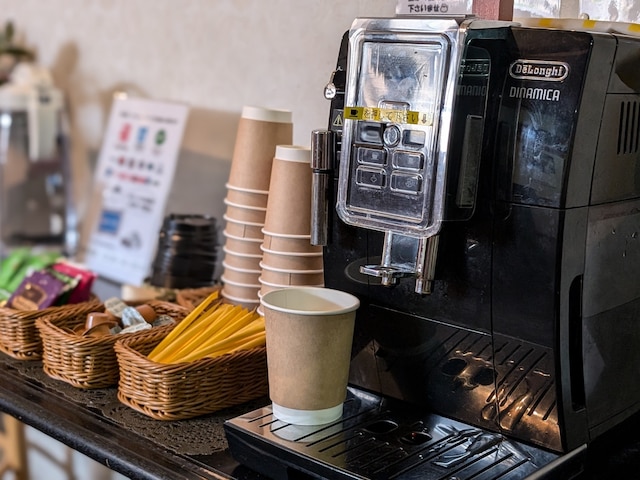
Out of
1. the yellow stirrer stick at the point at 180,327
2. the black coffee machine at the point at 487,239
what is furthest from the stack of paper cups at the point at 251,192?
the black coffee machine at the point at 487,239

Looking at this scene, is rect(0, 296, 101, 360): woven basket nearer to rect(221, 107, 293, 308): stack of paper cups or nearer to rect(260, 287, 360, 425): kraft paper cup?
rect(221, 107, 293, 308): stack of paper cups

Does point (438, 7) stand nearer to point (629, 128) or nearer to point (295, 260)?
point (629, 128)

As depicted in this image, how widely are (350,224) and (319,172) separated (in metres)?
0.09

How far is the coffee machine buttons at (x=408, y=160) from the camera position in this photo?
0.94m

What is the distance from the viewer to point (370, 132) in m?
0.98

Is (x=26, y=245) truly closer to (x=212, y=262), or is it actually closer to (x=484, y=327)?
(x=212, y=262)

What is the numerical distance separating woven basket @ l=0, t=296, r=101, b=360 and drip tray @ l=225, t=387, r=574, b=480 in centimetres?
44

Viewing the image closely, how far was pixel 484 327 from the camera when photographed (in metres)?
0.97

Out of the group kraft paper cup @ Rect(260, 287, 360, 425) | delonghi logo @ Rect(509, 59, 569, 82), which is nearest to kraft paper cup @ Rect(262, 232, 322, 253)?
kraft paper cup @ Rect(260, 287, 360, 425)

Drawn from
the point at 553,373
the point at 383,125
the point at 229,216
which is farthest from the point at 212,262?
the point at 553,373

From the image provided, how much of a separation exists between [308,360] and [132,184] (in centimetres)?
106

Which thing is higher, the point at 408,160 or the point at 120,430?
the point at 408,160

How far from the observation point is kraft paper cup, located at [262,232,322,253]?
1284mm

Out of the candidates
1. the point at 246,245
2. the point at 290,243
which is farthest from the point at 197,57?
the point at 290,243
